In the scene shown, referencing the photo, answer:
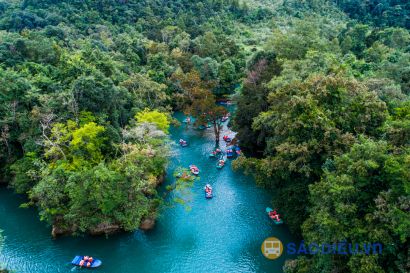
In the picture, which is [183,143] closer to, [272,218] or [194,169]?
[194,169]

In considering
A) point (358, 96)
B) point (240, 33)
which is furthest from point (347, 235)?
point (240, 33)

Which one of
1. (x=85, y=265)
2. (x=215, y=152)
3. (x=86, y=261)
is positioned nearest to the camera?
(x=85, y=265)

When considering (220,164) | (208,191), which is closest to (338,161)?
(208,191)

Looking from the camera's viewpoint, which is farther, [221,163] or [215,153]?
[215,153]

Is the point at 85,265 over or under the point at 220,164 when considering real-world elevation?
over

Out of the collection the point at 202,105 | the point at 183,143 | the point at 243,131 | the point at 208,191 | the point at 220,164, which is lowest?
the point at 183,143

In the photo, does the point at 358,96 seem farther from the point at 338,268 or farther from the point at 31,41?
the point at 31,41

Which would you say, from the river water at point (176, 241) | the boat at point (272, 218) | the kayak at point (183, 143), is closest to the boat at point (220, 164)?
the river water at point (176, 241)

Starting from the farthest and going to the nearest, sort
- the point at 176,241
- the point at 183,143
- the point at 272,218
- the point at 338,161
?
the point at 183,143 < the point at 272,218 < the point at 176,241 < the point at 338,161
